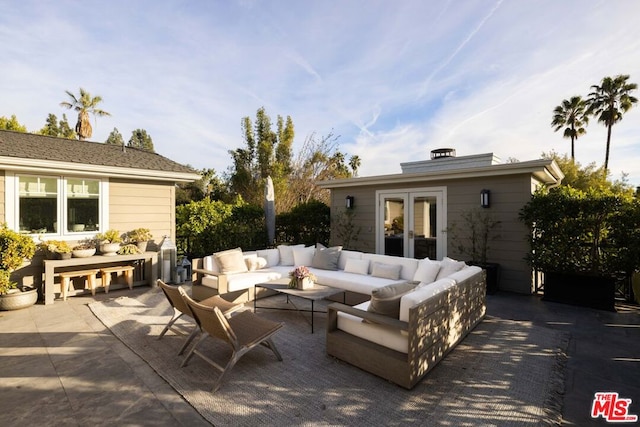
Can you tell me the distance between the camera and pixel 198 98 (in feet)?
30.2

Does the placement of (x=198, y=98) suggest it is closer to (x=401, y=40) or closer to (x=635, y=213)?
(x=401, y=40)

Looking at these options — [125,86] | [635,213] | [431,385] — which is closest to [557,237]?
[635,213]

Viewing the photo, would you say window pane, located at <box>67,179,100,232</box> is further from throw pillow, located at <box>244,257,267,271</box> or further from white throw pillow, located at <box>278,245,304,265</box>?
white throw pillow, located at <box>278,245,304,265</box>

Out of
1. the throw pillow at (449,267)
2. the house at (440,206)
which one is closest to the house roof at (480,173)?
the house at (440,206)

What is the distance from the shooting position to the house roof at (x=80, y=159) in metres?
5.66

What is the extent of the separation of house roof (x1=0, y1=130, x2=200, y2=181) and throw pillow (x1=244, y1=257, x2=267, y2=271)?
3.10 meters

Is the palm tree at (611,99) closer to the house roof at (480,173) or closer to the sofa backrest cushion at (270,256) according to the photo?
the house roof at (480,173)

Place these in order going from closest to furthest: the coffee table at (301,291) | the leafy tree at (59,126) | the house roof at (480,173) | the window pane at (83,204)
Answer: the coffee table at (301,291)
the house roof at (480,173)
the window pane at (83,204)
the leafy tree at (59,126)

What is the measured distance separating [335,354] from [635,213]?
582cm

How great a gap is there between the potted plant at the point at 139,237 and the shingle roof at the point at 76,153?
1.49 meters

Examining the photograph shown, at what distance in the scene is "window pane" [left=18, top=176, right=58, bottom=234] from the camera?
229 inches

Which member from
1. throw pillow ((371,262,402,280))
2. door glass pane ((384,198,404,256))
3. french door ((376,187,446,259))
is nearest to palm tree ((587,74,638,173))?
french door ((376,187,446,259))

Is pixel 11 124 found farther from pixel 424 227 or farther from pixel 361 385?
pixel 361 385

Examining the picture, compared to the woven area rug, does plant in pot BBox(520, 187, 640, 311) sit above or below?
above
